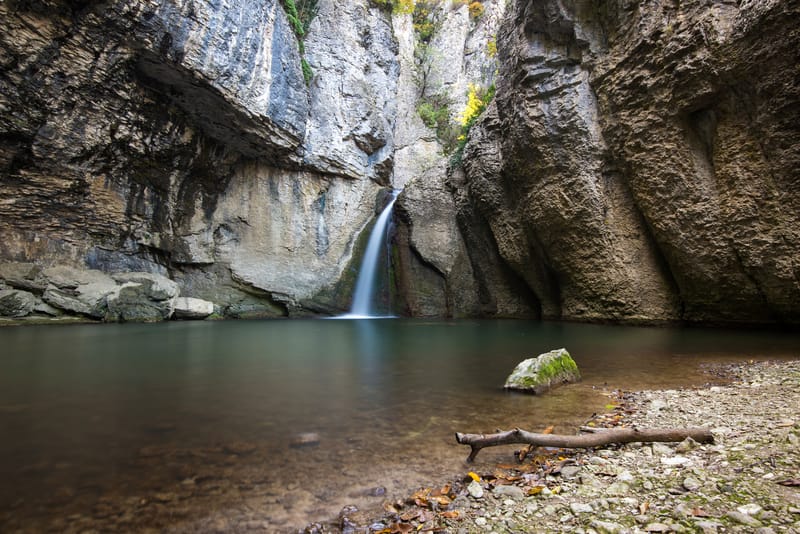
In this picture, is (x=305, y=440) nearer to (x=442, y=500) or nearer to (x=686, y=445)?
(x=442, y=500)

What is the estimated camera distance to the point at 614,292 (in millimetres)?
13047

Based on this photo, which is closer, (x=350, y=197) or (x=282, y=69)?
(x=282, y=69)

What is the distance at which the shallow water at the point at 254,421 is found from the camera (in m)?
Answer: 2.22

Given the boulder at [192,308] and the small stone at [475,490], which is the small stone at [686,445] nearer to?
the small stone at [475,490]

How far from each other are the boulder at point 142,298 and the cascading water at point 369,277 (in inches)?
282

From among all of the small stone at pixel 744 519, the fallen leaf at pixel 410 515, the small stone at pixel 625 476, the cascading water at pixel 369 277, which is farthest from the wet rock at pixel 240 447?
the cascading water at pixel 369 277

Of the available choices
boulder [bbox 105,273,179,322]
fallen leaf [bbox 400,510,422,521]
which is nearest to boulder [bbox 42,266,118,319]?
boulder [bbox 105,273,179,322]

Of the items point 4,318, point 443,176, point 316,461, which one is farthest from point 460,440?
point 443,176

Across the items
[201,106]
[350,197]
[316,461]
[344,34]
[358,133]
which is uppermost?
[344,34]

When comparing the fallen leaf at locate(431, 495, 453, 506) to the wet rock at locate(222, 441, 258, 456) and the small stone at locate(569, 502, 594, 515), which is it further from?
the wet rock at locate(222, 441, 258, 456)

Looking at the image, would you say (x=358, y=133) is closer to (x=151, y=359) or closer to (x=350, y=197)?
(x=350, y=197)

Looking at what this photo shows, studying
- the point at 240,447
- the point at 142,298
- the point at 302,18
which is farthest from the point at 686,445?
the point at 302,18

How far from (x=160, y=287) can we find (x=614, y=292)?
16.1 meters

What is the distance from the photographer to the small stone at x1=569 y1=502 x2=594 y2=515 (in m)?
1.86
